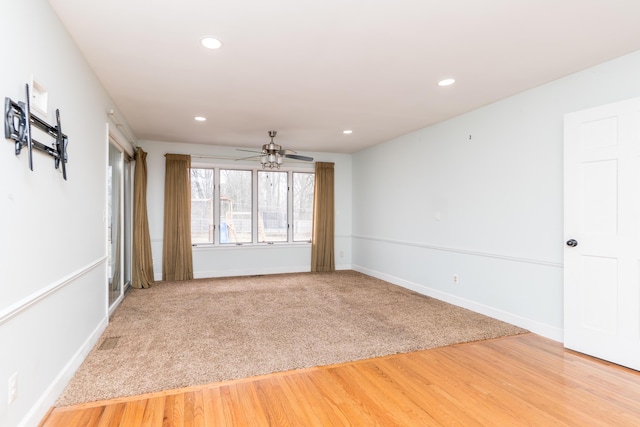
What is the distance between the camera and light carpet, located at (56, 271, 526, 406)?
261 centimetres

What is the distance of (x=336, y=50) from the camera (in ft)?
8.95

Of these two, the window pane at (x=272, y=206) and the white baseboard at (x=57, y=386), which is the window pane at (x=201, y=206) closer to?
the window pane at (x=272, y=206)

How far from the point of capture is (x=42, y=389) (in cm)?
205

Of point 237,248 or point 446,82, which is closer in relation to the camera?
point 446,82

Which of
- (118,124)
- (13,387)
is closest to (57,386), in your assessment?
(13,387)

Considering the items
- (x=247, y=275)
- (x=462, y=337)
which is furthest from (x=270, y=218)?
(x=462, y=337)

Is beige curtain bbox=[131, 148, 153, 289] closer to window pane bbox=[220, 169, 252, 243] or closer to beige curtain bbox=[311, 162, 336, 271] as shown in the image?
window pane bbox=[220, 169, 252, 243]

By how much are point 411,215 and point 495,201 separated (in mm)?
1601

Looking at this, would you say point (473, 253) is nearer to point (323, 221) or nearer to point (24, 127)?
point (323, 221)

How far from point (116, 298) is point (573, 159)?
5382 mm

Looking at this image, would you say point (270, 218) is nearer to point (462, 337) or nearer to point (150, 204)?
point (150, 204)

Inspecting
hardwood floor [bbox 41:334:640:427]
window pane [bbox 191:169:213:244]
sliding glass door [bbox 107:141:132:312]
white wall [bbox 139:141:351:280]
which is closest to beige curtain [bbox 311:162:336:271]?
white wall [bbox 139:141:351:280]

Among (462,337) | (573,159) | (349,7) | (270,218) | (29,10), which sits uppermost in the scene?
(349,7)

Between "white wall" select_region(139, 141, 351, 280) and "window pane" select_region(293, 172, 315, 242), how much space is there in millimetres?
221
